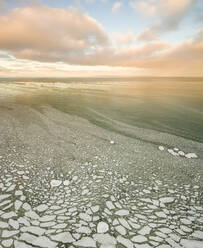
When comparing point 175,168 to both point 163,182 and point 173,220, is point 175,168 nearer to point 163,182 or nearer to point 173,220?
point 163,182

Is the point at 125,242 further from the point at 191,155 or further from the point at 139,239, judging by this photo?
the point at 191,155

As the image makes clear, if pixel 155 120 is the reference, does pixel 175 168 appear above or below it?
below

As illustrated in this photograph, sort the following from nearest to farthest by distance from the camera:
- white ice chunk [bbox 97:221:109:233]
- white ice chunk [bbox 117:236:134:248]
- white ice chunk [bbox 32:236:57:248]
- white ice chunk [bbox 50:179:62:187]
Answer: white ice chunk [bbox 32:236:57:248]
white ice chunk [bbox 117:236:134:248]
white ice chunk [bbox 97:221:109:233]
white ice chunk [bbox 50:179:62:187]

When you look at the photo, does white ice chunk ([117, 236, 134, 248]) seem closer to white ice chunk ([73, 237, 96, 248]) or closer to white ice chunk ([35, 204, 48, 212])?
white ice chunk ([73, 237, 96, 248])

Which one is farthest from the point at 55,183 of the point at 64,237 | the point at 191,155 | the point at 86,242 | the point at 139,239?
the point at 191,155

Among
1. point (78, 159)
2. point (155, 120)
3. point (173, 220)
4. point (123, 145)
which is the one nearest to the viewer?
point (173, 220)

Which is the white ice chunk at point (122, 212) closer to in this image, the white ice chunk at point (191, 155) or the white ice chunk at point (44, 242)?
the white ice chunk at point (44, 242)

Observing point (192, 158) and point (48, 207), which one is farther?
point (192, 158)

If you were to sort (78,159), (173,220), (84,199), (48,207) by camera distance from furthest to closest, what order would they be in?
(78,159)
(84,199)
(48,207)
(173,220)

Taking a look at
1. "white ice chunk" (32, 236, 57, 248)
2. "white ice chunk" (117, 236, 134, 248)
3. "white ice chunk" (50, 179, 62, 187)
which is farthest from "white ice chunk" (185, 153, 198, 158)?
"white ice chunk" (32, 236, 57, 248)

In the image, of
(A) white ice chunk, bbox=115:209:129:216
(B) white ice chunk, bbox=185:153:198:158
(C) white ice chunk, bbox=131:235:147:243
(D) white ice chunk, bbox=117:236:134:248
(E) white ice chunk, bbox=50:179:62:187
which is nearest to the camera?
(D) white ice chunk, bbox=117:236:134:248

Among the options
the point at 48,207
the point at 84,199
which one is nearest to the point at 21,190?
the point at 48,207
